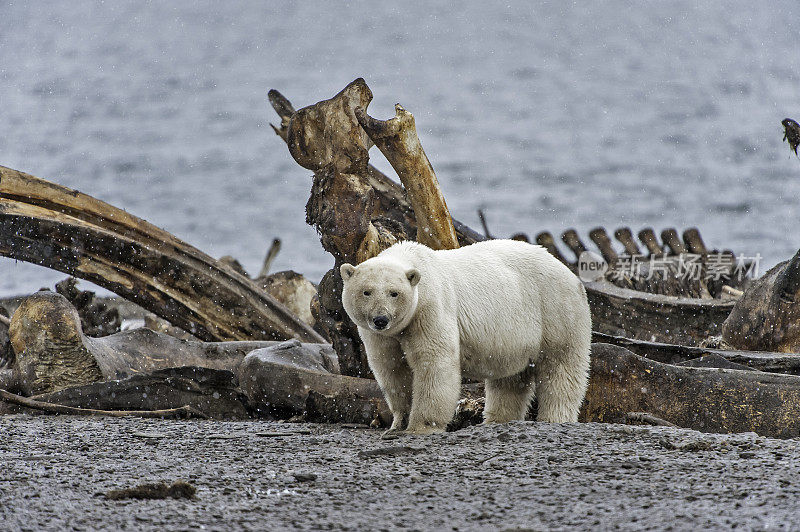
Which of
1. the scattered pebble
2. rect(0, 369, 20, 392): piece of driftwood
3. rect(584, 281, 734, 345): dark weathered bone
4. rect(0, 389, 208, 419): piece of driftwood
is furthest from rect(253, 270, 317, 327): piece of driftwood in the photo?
the scattered pebble

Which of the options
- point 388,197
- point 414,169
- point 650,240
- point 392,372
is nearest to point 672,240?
point 650,240

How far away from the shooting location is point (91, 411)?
538 cm

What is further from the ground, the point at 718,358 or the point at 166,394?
the point at 718,358

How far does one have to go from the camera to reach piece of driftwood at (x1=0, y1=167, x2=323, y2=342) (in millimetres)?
7211

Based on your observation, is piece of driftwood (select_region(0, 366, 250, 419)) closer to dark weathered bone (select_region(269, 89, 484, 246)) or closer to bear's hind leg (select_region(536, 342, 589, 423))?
bear's hind leg (select_region(536, 342, 589, 423))

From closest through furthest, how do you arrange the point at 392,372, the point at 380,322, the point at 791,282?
the point at 380,322 < the point at 392,372 < the point at 791,282

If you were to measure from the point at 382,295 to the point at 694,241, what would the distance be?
36.8 ft

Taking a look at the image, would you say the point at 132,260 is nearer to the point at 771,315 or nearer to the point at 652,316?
the point at 771,315

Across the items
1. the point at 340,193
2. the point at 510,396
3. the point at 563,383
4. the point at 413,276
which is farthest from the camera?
the point at 340,193

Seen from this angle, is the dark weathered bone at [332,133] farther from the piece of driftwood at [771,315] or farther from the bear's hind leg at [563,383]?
the piece of driftwood at [771,315]

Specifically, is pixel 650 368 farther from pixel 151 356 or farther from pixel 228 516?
pixel 151 356

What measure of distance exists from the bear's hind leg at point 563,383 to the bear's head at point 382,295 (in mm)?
1139

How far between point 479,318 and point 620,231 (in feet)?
34.5

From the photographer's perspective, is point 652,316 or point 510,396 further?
point 652,316
